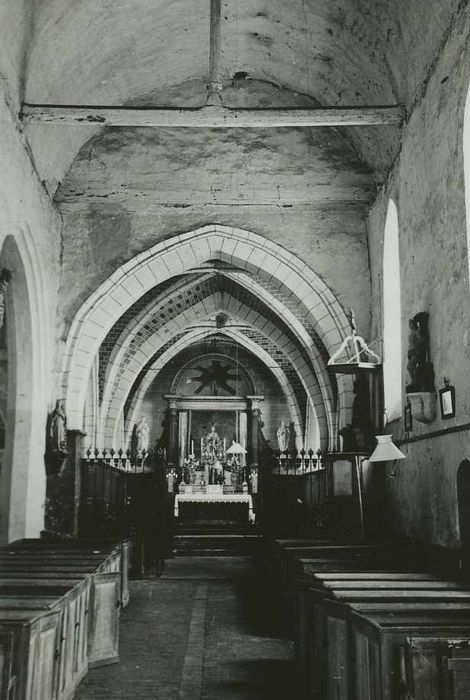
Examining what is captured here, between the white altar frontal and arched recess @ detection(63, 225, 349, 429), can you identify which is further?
the white altar frontal

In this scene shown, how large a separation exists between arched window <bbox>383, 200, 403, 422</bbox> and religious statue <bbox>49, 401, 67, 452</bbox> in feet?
14.9

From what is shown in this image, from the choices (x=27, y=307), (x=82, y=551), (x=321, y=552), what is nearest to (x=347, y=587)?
(x=321, y=552)

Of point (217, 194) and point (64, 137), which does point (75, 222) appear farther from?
point (217, 194)

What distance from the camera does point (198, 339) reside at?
72.0 ft

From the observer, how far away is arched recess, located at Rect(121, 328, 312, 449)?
2111 centimetres

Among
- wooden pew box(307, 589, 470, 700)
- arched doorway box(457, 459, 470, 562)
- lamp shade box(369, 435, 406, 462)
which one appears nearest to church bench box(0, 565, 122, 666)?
wooden pew box(307, 589, 470, 700)

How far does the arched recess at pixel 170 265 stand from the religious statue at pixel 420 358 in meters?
3.19

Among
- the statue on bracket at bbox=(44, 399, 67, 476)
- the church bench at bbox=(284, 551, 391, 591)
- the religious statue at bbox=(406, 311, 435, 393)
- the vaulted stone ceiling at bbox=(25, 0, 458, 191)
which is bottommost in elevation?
the church bench at bbox=(284, 551, 391, 591)

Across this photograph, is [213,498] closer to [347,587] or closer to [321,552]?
[321,552]

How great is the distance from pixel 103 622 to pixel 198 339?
1613 cm

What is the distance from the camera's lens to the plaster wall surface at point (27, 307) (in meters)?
8.61

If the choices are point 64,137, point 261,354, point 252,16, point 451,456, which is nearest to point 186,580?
point 451,456

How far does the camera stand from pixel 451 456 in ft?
21.9

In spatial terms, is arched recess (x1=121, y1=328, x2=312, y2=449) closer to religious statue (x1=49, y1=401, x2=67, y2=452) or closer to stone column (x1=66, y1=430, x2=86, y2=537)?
stone column (x1=66, y1=430, x2=86, y2=537)
